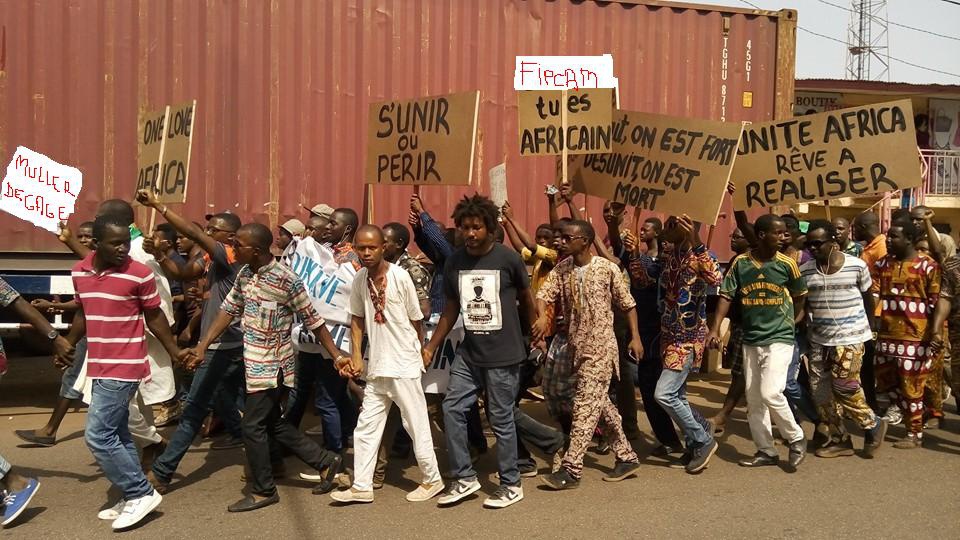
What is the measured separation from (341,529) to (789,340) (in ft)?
9.69

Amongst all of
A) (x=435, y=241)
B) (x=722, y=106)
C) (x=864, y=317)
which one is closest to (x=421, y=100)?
(x=435, y=241)

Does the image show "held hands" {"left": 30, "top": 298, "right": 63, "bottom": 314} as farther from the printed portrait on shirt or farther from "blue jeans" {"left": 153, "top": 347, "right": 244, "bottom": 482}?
the printed portrait on shirt

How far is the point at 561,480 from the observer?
515cm

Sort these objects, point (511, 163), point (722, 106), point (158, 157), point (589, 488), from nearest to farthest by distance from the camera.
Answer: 1. point (589, 488)
2. point (158, 157)
3. point (511, 163)
4. point (722, 106)

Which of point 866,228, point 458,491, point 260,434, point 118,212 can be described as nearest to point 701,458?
point 458,491

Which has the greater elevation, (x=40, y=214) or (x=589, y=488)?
(x=40, y=214)

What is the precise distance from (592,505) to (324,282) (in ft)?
6.66

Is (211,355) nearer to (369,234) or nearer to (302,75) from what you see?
(369,234)

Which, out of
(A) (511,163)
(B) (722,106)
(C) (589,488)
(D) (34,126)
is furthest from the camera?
(B) (722,106)

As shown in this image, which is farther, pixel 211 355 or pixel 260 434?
pixel 211 355

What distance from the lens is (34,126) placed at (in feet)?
24.1

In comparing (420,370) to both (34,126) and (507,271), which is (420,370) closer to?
(507,271)

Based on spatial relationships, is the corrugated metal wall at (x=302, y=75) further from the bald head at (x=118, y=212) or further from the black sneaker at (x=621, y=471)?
the black sneaker at (x=621, y=471)

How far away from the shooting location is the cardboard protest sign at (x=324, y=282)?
17.6 feet
